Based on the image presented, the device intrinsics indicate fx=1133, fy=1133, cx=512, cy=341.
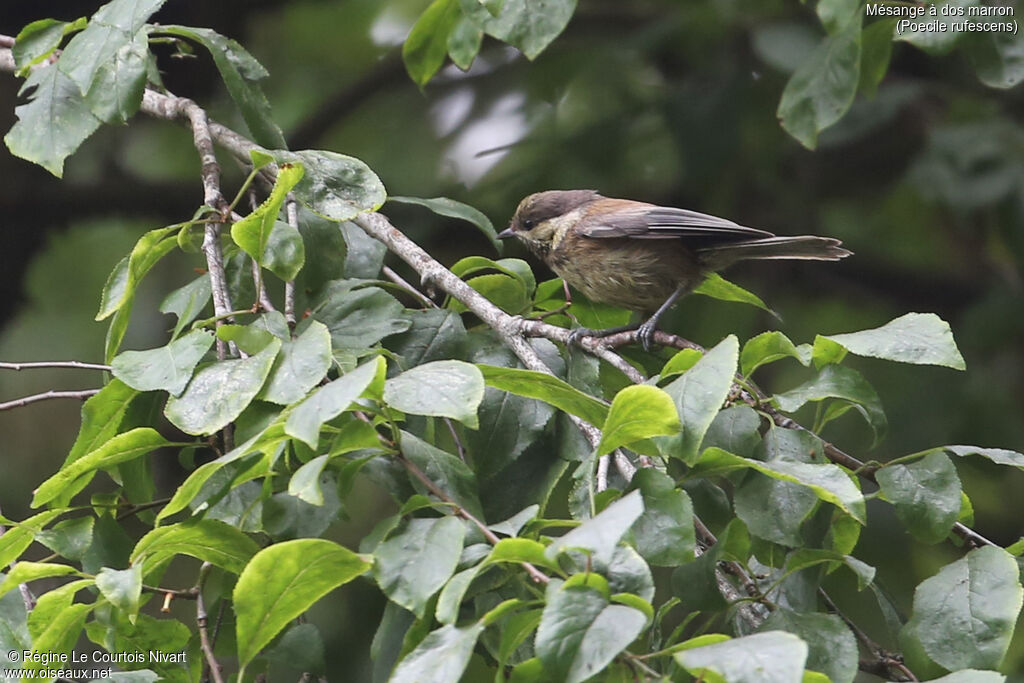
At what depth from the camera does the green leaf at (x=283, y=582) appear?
197 cm

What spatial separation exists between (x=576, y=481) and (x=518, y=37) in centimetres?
147

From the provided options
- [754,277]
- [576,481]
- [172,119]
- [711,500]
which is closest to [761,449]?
[711,500]

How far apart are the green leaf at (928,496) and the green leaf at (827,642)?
31cm

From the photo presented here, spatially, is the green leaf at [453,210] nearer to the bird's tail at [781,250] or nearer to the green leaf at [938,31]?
the bird's tail at [781,250]

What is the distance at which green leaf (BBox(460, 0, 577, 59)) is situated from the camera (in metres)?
3.28

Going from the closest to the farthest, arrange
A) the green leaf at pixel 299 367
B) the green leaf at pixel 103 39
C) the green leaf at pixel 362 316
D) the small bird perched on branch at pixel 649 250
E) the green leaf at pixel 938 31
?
the green leaf at pixel 299 367 → the green leaf at pixel 362 316 → the green leaf at pixel 103 39 → the green leaf at pixel 938 31 → the small bird perched on branch at pixel 649 250

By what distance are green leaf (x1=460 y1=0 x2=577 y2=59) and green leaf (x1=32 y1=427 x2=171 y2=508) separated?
154 cm

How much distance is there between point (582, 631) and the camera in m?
1.75

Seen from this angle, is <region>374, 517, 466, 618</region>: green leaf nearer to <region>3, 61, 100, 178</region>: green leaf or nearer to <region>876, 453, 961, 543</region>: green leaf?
<region>876, 453, 961, 543</region>: green leaf

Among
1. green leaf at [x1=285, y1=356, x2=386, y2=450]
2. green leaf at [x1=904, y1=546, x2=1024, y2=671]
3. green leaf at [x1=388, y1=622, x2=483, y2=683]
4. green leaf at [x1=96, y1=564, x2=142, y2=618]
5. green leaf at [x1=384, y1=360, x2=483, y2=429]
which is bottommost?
green leaf at [x1=904, y1=546, x2=1024, y2=671]

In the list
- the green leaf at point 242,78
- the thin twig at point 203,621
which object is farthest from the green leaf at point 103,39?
the thin twig at point 203,621

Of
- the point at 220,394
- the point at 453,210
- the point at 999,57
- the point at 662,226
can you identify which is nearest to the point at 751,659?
the point at 220,394

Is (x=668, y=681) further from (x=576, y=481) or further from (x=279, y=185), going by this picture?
(x=279, y=185)


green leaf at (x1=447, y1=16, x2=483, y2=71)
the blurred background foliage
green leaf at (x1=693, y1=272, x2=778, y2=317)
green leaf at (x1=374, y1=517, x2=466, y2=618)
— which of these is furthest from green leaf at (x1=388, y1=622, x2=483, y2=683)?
the blurred background foliage
